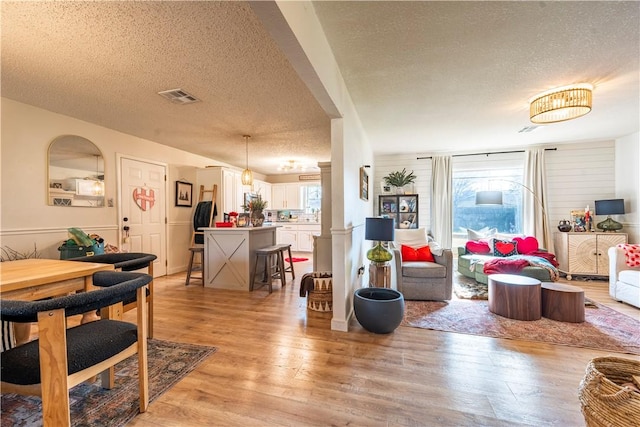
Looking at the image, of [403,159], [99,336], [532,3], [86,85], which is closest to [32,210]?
[86,85]

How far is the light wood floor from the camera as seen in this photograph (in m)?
1.44

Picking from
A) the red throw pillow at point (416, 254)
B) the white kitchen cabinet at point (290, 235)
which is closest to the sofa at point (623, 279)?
the red throw pillow at point (416, 254)

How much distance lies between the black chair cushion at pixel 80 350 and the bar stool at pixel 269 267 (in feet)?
7.68

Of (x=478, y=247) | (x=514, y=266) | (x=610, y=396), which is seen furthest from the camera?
(x=478, y=247)

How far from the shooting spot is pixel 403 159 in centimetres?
568

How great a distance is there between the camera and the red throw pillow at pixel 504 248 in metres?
4.24

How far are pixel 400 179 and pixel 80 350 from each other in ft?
17.2

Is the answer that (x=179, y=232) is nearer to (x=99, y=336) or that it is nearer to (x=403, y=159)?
(x=99, y=336)

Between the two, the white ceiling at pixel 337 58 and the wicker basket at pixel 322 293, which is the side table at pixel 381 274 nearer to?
the wicker basket at pixel 322 293

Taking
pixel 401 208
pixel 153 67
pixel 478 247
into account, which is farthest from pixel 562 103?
pixel 153 67

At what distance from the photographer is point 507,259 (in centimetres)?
364

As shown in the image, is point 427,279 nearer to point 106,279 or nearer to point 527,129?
point 527,129

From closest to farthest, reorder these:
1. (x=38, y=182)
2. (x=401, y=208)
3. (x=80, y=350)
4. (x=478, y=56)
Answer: (x=80, y=350), (x=478, y=56), (x=38, y=182), (x=401, y=208)

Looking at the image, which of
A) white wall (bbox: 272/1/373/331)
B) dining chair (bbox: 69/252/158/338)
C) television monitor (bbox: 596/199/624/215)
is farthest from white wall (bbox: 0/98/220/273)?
television monitor (bbox: 596/199/624/215)
